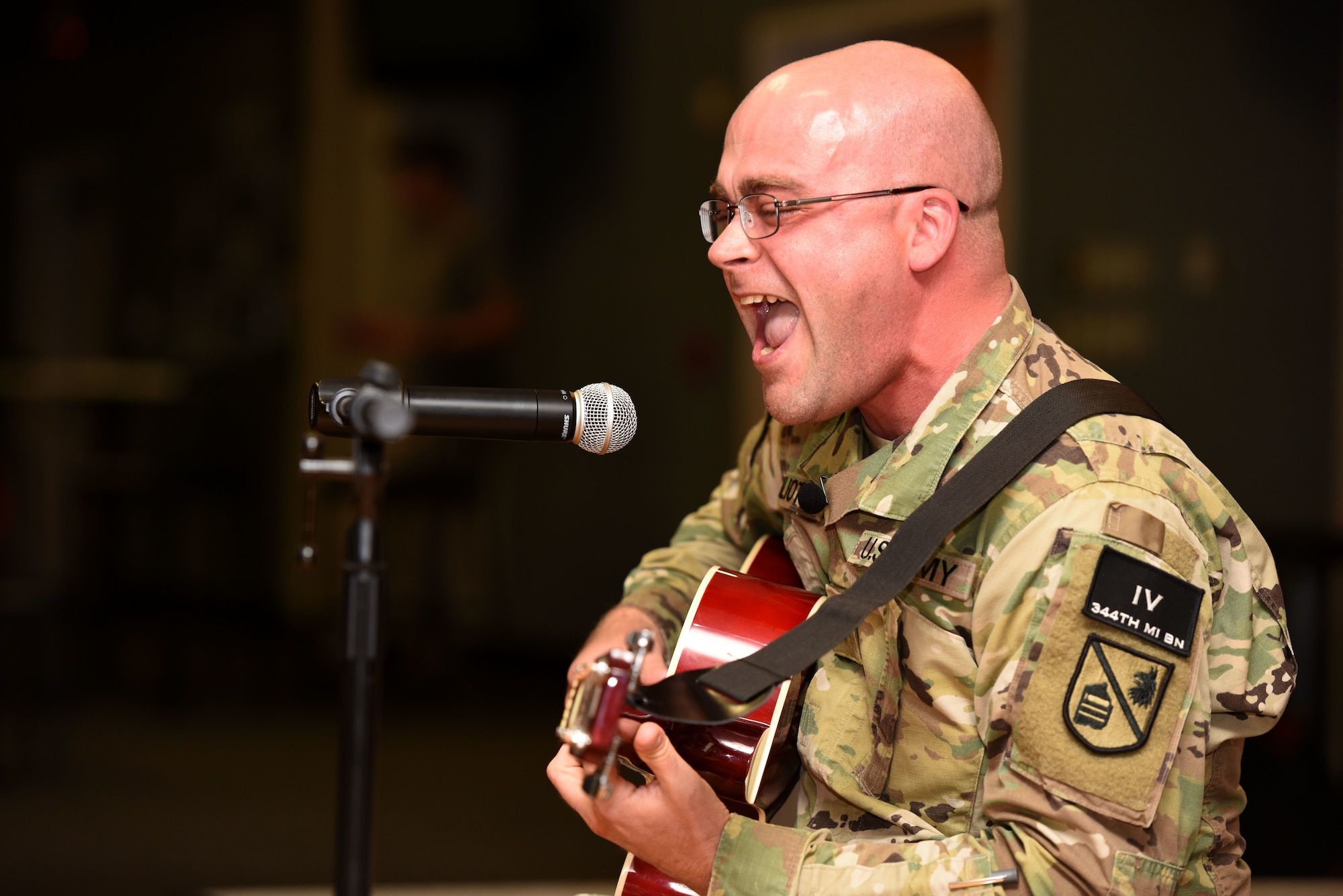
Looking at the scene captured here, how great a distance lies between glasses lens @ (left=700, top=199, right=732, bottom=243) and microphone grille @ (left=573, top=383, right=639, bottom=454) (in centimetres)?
32

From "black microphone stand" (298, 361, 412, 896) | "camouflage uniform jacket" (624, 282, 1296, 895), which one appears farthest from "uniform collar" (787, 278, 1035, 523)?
"black microphone stand" (298, 361, 412, 896)

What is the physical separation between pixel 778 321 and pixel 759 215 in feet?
0.41

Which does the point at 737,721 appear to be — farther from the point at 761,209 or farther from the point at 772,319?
the point at 761,209

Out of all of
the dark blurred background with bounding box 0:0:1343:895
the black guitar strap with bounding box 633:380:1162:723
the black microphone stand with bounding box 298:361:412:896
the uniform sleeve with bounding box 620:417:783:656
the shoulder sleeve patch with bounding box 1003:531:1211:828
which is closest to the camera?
the black microphone stand with bounding box 298:361:412:896

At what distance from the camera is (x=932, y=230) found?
1424 millimetres

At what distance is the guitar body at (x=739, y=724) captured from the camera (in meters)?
1.50

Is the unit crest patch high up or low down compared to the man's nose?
down

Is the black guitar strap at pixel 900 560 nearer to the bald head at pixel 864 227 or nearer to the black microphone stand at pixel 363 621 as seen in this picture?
the bald head at pixel 864 227

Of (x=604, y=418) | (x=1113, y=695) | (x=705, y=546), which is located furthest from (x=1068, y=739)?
(x=705, y=546)

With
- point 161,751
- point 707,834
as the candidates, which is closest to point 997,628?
point 707,834

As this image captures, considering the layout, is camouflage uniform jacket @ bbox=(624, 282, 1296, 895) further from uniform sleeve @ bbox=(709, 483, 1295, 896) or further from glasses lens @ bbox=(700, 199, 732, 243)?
glasses lens @ bbox=(700, 199, 732, 243)

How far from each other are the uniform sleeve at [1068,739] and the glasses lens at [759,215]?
1.29ft

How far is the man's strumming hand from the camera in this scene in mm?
1255

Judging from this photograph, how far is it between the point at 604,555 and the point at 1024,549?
3.25 metres
